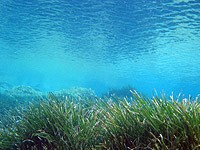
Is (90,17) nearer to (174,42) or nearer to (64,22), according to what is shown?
(64,22)

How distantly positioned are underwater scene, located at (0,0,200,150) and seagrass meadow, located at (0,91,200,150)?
0.6 inches

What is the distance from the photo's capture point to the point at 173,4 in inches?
708

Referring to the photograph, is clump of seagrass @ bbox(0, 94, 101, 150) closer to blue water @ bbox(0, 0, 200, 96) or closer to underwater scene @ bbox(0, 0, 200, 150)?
underwater scene @ bbox(0, 0, 200, 150)

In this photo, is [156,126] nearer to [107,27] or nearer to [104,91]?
[107,27]

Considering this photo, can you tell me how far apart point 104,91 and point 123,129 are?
2429 centimetres

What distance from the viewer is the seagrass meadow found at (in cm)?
316

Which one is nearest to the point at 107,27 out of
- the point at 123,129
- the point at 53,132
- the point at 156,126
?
the point at 53,132

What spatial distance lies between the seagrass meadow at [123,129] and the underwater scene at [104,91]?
1cm

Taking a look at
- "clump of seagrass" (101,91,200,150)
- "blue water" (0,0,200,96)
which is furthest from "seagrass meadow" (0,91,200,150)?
"blue water" (0,0,200,96)

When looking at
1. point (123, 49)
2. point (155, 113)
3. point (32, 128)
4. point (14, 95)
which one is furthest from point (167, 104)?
point (123, 49)

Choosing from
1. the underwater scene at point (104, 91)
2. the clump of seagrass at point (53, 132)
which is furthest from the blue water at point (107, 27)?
the clump of seagrass at point (53, 132)

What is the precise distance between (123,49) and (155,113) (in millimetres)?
31971

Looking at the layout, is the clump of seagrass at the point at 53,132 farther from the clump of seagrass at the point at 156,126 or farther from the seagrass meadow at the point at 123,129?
the clump of seagrass at the point at 156,126

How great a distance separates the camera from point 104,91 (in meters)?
28.0
